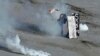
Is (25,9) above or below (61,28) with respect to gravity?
above

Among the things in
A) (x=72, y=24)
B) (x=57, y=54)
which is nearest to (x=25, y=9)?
(x=72, y=24)

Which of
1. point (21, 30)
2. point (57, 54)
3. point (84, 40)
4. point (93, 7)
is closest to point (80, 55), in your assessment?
point (57, 54)

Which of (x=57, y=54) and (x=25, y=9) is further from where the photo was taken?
(x=25, y=9)

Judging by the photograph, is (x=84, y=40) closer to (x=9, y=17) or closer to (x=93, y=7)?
(x=9, y=17)

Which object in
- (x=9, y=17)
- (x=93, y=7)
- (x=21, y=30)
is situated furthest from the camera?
(x=93, y=7)

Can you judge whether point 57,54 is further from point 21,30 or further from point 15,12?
point 15,12

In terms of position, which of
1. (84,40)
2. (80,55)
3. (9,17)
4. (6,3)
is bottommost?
(80,55)

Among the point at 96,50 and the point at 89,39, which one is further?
the point at 89,39

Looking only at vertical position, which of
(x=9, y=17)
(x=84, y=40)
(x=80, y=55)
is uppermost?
(x=9, y=17)

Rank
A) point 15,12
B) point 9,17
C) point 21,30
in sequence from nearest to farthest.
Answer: point 21,30 → point 9,17 → point 15,12
